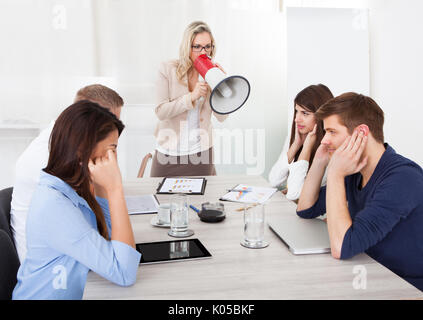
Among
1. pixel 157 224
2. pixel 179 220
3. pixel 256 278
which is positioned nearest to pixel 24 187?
pixel 157 224

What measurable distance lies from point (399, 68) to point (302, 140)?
152cm

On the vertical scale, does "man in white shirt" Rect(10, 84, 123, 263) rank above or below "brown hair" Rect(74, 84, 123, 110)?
below

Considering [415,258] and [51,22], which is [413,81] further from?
[51,22]

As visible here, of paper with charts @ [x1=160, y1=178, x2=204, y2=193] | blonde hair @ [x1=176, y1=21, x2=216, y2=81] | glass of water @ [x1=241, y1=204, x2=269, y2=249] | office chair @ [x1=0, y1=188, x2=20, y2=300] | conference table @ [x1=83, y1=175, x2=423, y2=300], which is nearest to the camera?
conference table @ [x1=83, y1=175, x2=423, y2=300]

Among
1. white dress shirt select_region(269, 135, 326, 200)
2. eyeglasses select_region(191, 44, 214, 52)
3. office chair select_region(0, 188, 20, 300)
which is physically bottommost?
office chair select_region(0, 188, 20, 300)

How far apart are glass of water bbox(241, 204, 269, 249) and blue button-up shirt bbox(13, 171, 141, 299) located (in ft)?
1.31

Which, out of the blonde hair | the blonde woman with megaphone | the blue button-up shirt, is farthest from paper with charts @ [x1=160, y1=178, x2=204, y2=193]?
the blue button-up shirt

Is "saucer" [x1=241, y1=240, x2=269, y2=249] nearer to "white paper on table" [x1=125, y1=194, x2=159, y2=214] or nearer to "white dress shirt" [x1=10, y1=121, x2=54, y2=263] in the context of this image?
"white paper on table" [x1=125, y1=194, x2=159, y2=214]

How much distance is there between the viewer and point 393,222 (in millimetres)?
1249

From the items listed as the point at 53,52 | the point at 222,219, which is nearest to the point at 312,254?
the point at 222,219

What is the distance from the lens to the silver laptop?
4.31ft
